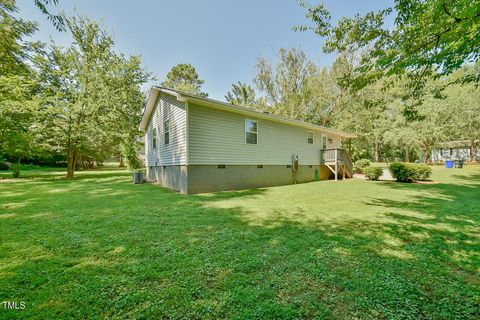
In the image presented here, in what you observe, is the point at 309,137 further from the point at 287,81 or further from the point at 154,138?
the point at 154,138

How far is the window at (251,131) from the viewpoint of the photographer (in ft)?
33.9

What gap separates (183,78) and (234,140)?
23.2 m

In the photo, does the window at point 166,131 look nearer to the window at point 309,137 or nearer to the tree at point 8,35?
the tree at point 8,35

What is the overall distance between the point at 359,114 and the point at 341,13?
20834 mm

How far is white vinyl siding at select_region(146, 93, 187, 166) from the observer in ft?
29.1

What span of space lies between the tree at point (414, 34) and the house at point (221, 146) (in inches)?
192

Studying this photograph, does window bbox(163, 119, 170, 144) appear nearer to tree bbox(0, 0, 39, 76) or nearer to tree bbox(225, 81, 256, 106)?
tree bbox(0, 0, 39, 76)

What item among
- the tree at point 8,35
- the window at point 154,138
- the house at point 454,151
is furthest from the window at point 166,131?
the house at point 454,151

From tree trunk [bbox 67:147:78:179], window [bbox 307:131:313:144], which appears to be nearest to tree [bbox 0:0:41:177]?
tree trunk [bbox 67:147:78:179]

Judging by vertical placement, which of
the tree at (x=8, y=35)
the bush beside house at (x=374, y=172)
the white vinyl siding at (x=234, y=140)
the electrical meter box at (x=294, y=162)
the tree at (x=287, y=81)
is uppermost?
the tree at (x=287, y=81)

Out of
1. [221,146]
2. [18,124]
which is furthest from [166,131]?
[18,124]

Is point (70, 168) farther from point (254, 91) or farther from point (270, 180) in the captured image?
point (254, 91)

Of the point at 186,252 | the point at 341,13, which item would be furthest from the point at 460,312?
the point at 341,13

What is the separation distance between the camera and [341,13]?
5.46 metres
